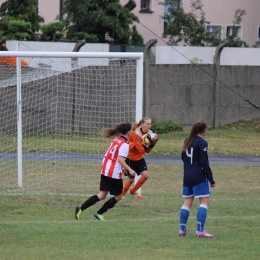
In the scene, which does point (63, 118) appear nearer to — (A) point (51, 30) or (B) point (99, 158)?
(B) point (99, 158)

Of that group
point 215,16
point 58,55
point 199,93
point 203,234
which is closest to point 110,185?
point 203,234

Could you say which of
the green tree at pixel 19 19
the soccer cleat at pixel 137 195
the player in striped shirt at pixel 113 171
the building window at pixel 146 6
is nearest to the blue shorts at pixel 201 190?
the player in striped shirt at pixel 113 171

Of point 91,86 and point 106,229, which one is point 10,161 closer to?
point 91,86

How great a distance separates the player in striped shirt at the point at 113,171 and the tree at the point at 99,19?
60.7 ft

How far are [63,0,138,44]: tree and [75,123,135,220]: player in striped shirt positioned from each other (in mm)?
18503

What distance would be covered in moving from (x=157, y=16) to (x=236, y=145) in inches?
696

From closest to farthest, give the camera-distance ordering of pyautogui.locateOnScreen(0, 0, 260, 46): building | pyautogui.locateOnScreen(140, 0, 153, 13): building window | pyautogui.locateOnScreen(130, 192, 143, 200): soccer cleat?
pyautogui.locateOnScreen(130, 192, 143, 200): soccer cleat < pyautogui.locateOnScreen(0, 0, 260, 46): building < pyautogui.locateOnScreen(140, 0, 153, 13): building window

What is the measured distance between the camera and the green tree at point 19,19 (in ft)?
87.5

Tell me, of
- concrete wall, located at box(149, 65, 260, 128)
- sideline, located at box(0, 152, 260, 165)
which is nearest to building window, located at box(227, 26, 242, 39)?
concrete wall, located at box(149, 65, 260, 128)

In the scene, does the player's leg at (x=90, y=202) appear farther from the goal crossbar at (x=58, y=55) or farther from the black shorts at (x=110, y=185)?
the goal crossbar at (x=58, y=55)

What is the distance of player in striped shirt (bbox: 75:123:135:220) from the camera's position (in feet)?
33.2

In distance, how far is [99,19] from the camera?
1118 inches

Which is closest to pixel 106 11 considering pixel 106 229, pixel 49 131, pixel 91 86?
pixel 91 86

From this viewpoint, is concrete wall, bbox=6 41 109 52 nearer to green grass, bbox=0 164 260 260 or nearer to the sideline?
the sideline
